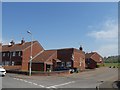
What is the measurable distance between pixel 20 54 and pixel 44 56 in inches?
229

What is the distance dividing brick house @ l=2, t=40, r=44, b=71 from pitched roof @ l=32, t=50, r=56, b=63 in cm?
185

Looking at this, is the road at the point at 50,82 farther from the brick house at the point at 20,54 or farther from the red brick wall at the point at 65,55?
the red brick wall at the point at 65,55

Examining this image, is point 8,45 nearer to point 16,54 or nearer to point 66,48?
point 16,54

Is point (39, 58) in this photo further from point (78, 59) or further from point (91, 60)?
point (91, 60)

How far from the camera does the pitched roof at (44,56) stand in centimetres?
6095

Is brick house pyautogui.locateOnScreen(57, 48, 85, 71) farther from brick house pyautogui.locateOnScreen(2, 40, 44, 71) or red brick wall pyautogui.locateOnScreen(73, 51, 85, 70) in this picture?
brick house pyautogui.locateOnScreen(2, 40, 44, 71)

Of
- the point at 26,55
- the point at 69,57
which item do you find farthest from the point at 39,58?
the point at 69,57

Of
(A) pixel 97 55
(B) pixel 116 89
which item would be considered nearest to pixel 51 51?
(A) pixel 97 55

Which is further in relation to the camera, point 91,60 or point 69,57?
point 91,60

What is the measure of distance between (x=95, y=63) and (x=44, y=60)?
1166 inches

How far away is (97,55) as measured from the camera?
312 ft

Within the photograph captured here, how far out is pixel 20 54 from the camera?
206ft

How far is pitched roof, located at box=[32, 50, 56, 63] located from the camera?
6095 cm

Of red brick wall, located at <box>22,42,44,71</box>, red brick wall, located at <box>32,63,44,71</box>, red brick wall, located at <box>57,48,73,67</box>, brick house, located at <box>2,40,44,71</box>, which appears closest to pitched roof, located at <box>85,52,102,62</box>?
brick house, located at <box>2,40,44,71</box>
